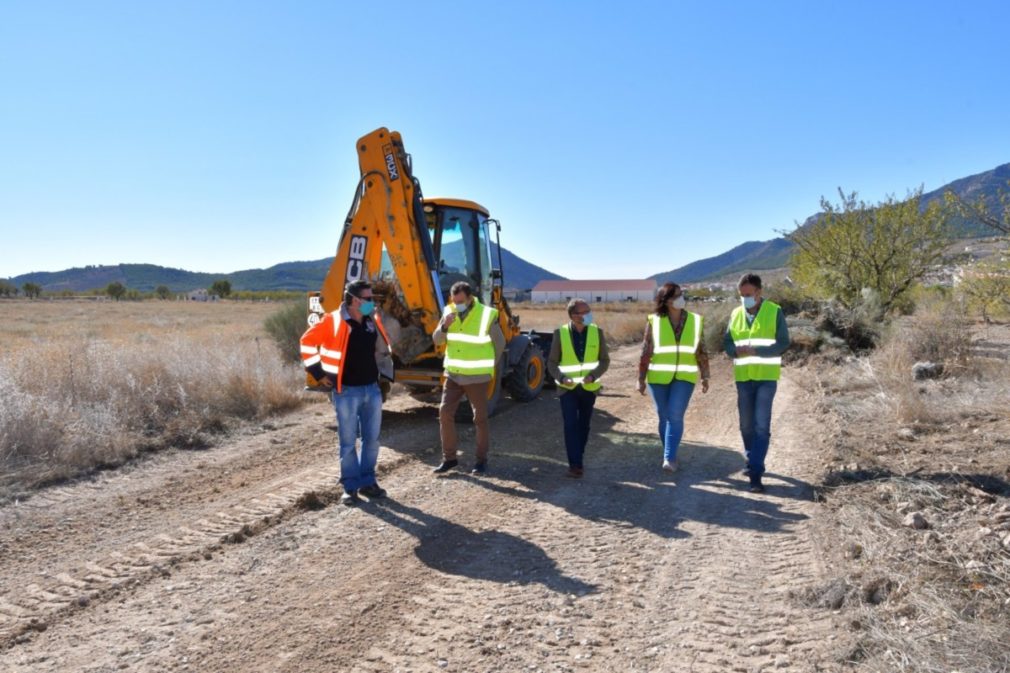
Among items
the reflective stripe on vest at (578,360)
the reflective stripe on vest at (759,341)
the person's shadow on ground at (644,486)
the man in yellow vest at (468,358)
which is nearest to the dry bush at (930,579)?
the person's shadow on ground at (644,486)

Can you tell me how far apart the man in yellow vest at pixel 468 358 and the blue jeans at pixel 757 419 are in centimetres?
235

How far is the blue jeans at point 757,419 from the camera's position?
20.8 ft

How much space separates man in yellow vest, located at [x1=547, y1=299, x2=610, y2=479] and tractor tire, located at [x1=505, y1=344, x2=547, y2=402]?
384 cm

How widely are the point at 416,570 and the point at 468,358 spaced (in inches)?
105

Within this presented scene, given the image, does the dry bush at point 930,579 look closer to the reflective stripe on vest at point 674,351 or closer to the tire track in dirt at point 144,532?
the reflective stripe on vest at point 674,351

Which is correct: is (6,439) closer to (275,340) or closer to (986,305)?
(275,340)

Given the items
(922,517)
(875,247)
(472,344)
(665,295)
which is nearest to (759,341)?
(665,295)

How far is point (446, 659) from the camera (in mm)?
3484

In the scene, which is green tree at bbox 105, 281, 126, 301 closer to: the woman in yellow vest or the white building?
the white building

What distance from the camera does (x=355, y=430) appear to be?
622 cm

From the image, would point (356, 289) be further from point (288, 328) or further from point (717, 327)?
point (717, 327)

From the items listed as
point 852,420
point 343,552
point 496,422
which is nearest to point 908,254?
point 852,420

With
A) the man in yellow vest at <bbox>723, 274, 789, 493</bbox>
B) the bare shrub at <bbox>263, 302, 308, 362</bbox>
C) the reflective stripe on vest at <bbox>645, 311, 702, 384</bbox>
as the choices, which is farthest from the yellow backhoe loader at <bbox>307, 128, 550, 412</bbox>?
the bare shrub at <bbox>263, 302, 308, 362</bbox>

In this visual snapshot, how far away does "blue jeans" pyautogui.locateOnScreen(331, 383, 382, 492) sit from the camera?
20.2 feet
